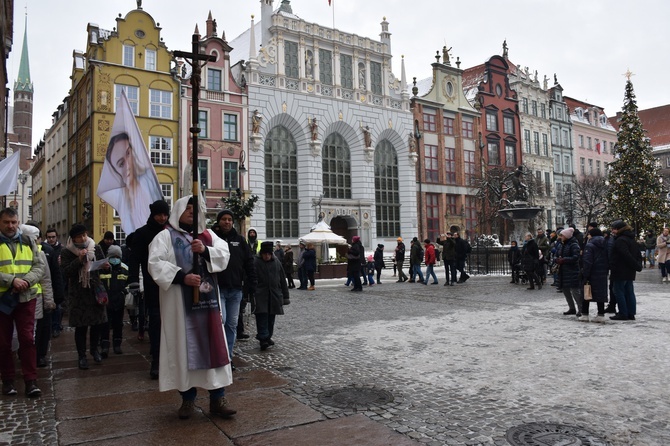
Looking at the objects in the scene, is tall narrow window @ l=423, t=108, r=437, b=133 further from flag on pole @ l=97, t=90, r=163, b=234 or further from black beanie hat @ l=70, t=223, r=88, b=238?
black beanie hat @ l=70, t=223, r=88, b=238

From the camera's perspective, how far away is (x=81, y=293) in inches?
262

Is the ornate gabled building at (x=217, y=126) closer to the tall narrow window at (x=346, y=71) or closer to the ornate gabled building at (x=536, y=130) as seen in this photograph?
the tall narrow window at (x=346, y=71)

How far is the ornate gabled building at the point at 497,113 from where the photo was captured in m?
47.5

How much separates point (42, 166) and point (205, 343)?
57529 mm

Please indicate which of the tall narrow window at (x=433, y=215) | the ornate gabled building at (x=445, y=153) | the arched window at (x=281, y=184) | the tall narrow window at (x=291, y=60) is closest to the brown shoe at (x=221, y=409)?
the arched window at (x=281, y=184)

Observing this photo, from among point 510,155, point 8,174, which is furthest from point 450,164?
point 8,174

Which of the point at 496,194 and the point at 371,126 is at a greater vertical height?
the point at 371,126

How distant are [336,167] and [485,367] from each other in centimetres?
3385

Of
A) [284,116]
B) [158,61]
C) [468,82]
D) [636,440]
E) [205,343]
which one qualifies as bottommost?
[636,440]

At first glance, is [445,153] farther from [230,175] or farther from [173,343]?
[173,343]

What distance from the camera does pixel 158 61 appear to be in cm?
3203

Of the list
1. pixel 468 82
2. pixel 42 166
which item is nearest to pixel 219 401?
pixel 468 82

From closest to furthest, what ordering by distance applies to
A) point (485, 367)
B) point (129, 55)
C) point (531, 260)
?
point (485, 367), point (531, 260), point (129, 55)

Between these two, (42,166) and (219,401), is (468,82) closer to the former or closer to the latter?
(42,166)
